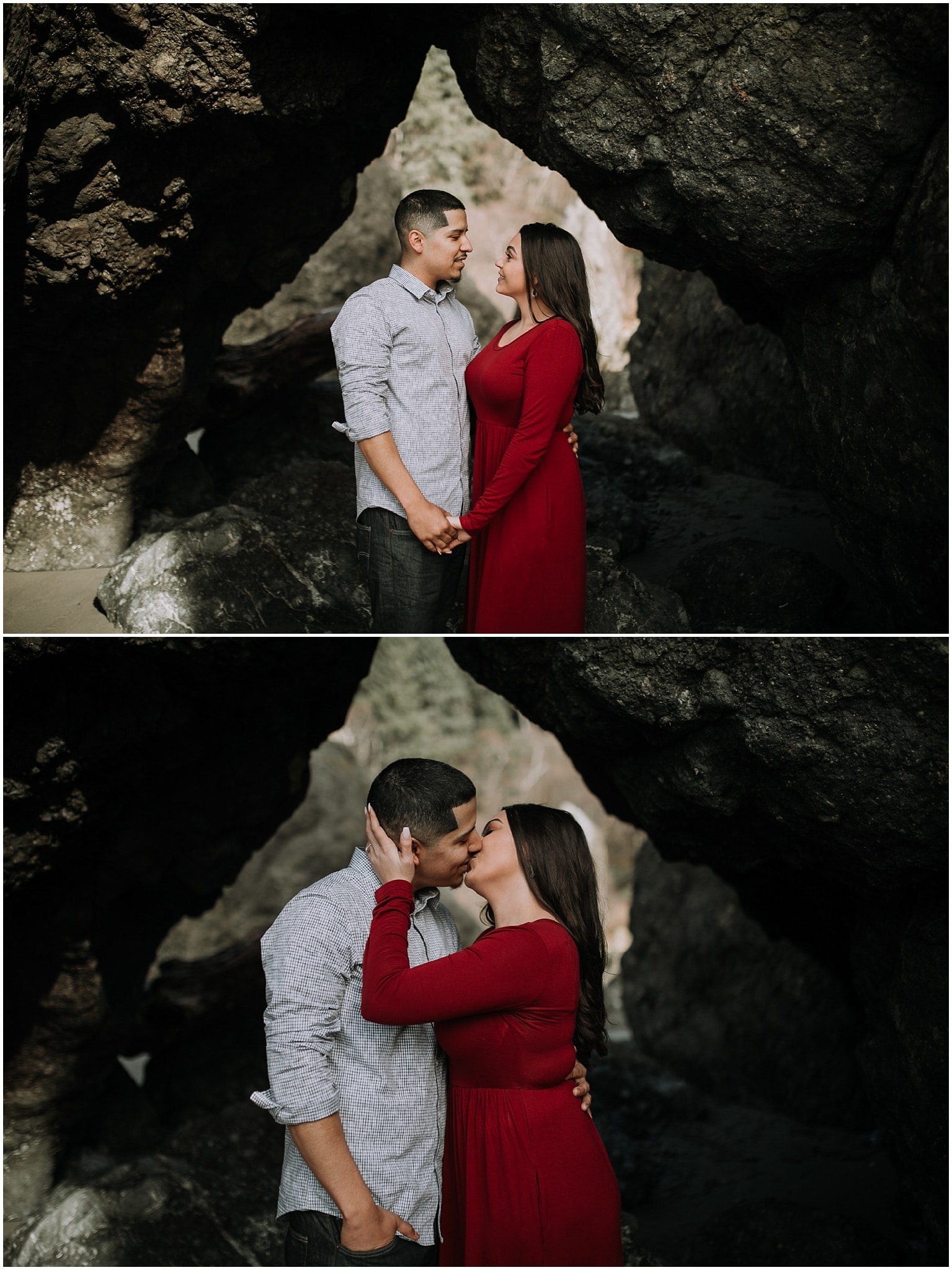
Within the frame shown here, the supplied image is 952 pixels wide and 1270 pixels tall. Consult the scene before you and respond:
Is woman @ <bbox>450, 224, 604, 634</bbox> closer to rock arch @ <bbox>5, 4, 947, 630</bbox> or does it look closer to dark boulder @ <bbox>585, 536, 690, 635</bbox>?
rock arch @ <bbox>5, 4, 947, 630</bbox>

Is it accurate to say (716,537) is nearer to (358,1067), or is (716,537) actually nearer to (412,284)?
(412,284)

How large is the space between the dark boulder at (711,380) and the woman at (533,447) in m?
2.86

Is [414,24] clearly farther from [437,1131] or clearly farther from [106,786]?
[437,1131]

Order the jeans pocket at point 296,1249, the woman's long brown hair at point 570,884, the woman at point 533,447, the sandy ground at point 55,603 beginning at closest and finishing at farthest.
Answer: the jeans pocket at point 296,1249 < the woman's long brown hair at point 570,884 < the woman at point 533,447 < the sandy ground at point 55,603

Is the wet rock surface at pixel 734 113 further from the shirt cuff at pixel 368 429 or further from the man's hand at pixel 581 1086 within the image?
the man's hand at pixel 581 1086

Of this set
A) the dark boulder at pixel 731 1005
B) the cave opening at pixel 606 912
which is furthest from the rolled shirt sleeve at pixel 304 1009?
the dark boulder at pixel 731 1005

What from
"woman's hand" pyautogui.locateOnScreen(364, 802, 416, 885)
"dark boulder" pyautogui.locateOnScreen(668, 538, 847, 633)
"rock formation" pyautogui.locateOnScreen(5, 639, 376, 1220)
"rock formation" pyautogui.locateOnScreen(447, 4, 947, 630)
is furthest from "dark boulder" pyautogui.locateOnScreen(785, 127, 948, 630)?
"rock formation" pyautogui.locateOnScreen(5, 639, 376, 1220)

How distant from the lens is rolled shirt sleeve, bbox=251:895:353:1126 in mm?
2467

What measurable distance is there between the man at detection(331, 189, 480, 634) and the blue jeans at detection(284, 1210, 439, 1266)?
5.12ft

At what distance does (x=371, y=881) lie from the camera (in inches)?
106

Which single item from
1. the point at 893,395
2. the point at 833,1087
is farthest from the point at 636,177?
the point at 833,1087

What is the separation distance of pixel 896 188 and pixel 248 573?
2828 mm

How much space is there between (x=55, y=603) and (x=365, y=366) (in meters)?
2.16

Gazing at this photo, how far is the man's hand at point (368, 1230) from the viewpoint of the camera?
2.52 meters
